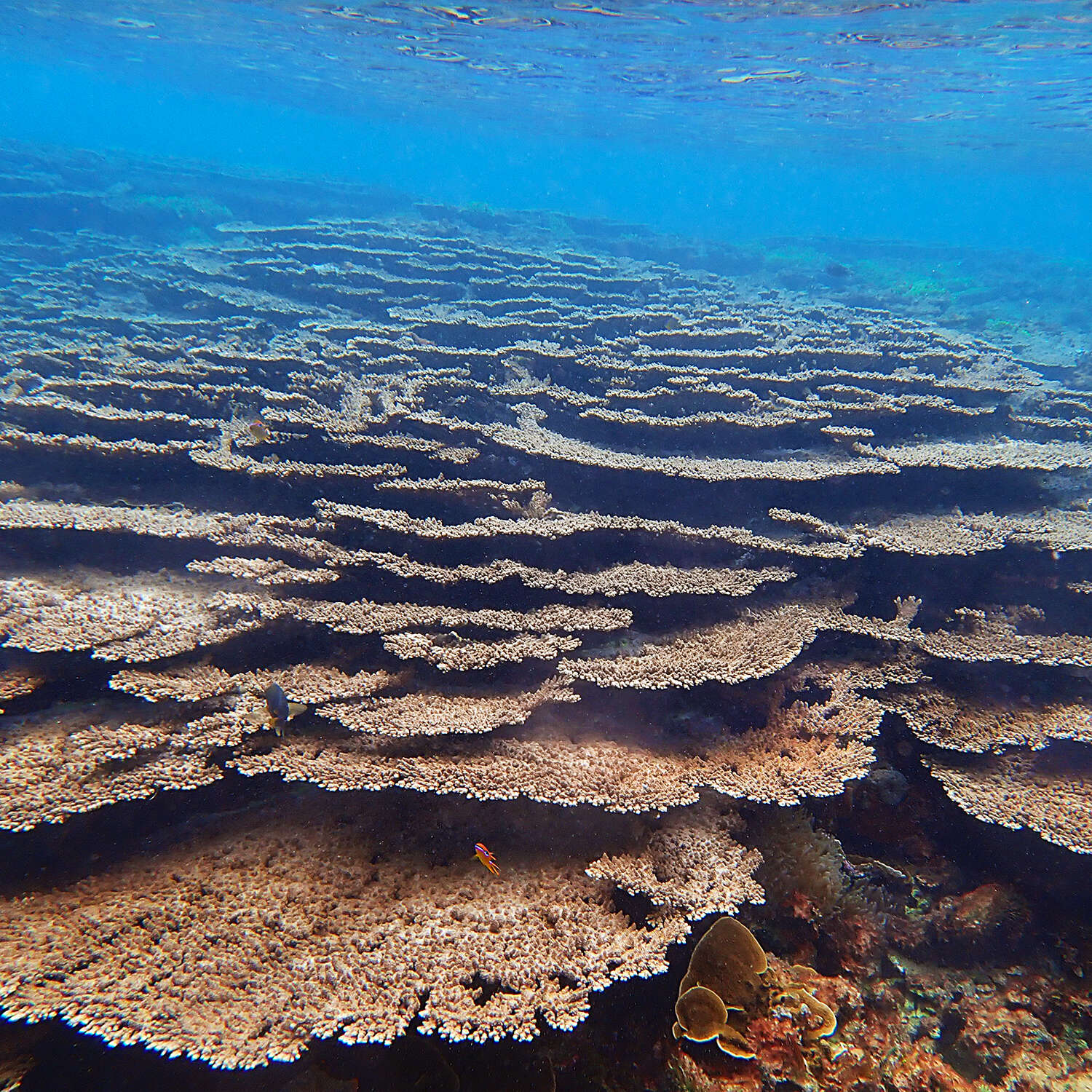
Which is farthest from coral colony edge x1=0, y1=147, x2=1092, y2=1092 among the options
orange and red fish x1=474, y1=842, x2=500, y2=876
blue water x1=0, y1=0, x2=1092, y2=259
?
blue water x1=0, y1=0, x2=1092, y2=259

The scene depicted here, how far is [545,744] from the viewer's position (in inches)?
150

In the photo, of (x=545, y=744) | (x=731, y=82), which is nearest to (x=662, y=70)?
→ (x=731, y=82)

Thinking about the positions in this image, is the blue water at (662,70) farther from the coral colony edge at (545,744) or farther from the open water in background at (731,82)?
the coral colony edge at (545,744)

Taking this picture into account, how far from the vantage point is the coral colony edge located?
2.72m

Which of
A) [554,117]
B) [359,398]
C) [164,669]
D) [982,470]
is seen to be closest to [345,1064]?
[164,669]

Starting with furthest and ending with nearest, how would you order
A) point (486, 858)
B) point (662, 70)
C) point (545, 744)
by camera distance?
point (662, 70)
point (545, 744)
point (486, 858)

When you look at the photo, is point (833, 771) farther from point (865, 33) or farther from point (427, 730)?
point (865, 33)

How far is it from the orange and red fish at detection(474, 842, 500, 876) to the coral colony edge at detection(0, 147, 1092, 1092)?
0.05 m

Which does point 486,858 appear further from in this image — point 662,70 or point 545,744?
point 662,70

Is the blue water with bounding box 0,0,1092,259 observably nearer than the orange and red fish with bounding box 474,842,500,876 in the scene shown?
No

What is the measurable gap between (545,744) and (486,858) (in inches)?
32.5

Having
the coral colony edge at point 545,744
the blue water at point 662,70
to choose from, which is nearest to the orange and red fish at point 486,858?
the coral colony edge at point 545,744

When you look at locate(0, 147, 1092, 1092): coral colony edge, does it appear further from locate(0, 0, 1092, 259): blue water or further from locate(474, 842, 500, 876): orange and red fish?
locate(0, 0, 1092, 259): blue water

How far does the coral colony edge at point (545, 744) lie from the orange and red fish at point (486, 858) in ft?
0.16
